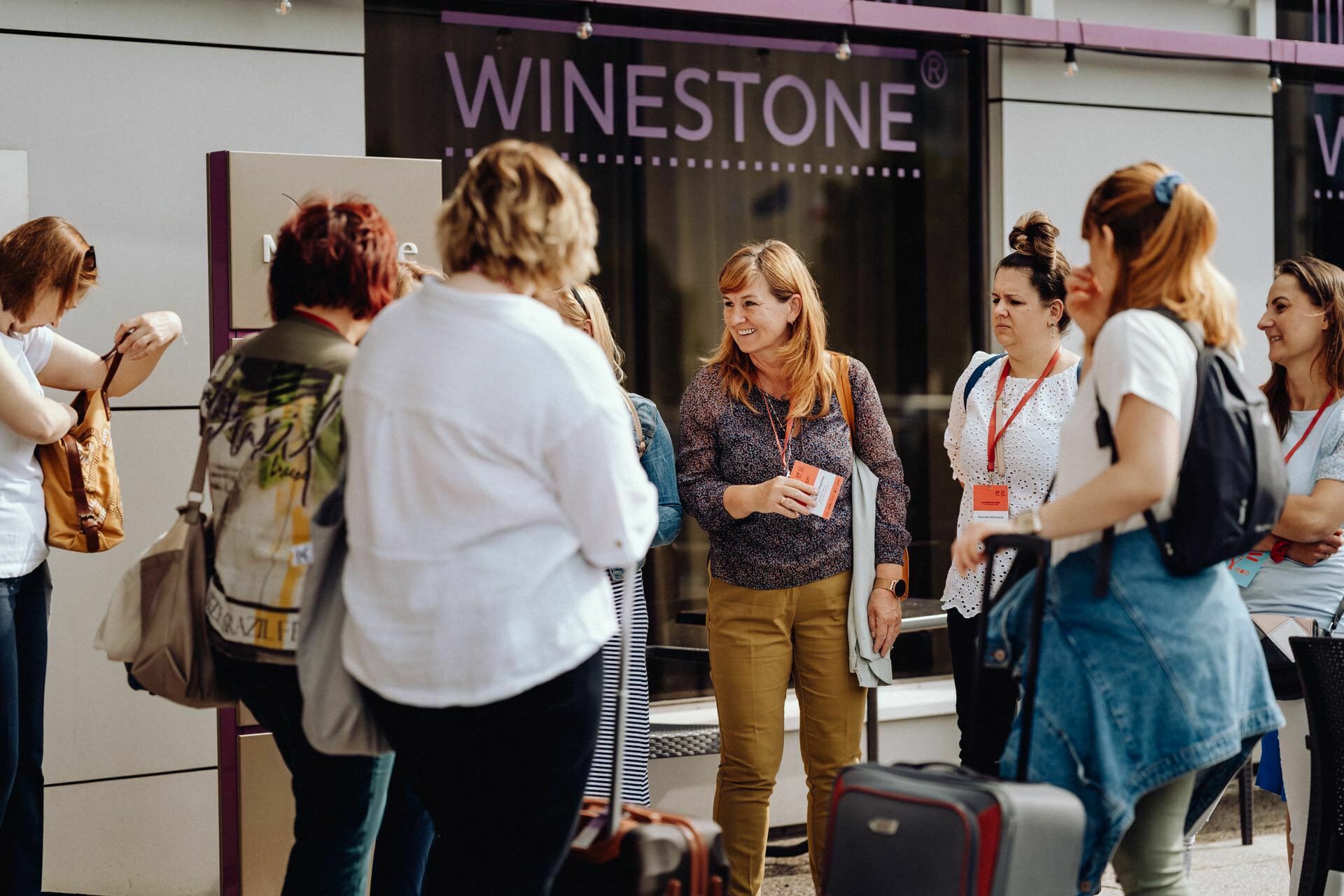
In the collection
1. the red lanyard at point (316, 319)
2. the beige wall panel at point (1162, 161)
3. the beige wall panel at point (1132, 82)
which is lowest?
the red lanyard at point (316, 319)

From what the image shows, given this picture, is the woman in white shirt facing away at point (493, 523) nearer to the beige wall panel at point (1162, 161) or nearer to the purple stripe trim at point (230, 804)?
the purple stripe trim at point (230, 804)

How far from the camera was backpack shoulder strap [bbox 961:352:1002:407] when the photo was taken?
391 cm

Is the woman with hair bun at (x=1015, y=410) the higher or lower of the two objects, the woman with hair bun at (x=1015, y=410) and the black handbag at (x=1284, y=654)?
the higher

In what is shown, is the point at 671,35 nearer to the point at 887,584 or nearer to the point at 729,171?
the point at 729,171

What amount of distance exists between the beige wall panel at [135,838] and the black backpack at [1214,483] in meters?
2.98

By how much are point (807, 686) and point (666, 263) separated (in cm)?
189

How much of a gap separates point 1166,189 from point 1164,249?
0.36 feet

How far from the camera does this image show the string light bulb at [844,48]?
496 cm

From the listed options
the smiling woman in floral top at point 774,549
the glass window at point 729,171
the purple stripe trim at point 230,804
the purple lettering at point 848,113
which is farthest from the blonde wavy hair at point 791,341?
the purple stripe trim at point 230,804

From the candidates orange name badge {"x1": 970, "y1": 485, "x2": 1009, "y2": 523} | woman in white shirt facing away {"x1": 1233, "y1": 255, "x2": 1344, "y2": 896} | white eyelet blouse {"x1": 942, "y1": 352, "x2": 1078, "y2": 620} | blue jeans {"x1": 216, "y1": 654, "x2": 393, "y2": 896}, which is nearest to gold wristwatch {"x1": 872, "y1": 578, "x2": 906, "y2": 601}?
white eyelet blouse {"x1": 942, "y1": 352, "x2": 1078, "y2": 620}

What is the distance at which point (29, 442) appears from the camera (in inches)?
129

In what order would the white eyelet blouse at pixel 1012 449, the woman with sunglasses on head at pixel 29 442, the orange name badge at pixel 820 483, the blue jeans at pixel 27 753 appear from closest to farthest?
1. the woman with sunglasses on head at pixel 29 442
2. the blue jeans at pixel 27 753
3. the orange name badge at pixel 820 483
4. the white eyelet blouse at pixel 1012 449

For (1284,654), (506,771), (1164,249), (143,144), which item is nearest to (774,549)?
(1284,654)

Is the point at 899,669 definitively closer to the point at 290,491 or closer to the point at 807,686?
the point at 807,686
